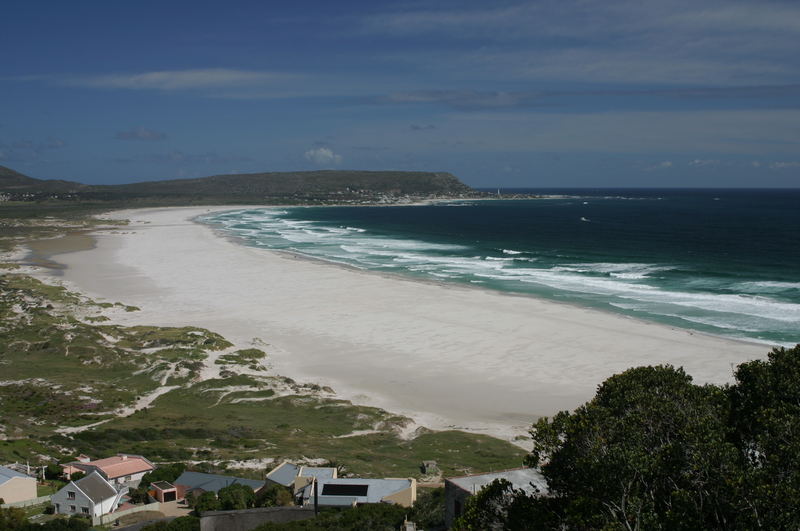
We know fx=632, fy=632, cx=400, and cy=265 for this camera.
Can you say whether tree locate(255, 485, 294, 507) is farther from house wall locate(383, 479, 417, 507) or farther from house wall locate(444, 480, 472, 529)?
house wall locate(444, 480, 472, 529)

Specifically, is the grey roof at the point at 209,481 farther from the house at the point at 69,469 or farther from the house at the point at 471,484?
the house at the point at 471,484

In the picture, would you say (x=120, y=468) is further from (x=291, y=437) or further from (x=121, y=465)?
(x=291, y=437)

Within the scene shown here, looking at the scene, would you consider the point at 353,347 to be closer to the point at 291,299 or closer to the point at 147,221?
the point at 291,299

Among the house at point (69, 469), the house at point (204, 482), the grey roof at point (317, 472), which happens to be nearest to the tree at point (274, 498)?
the house at point (204, 482)

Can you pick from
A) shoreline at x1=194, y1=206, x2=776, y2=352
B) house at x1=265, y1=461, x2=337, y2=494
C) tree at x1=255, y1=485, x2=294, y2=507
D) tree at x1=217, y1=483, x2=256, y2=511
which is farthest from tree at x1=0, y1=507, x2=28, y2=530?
shoreline at x1=194, y1=206, x2=776, y2=352

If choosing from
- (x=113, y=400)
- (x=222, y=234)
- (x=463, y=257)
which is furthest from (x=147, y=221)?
(x=113, y=400)

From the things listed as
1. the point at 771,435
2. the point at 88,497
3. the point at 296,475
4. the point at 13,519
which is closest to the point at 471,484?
the point at 771,435
